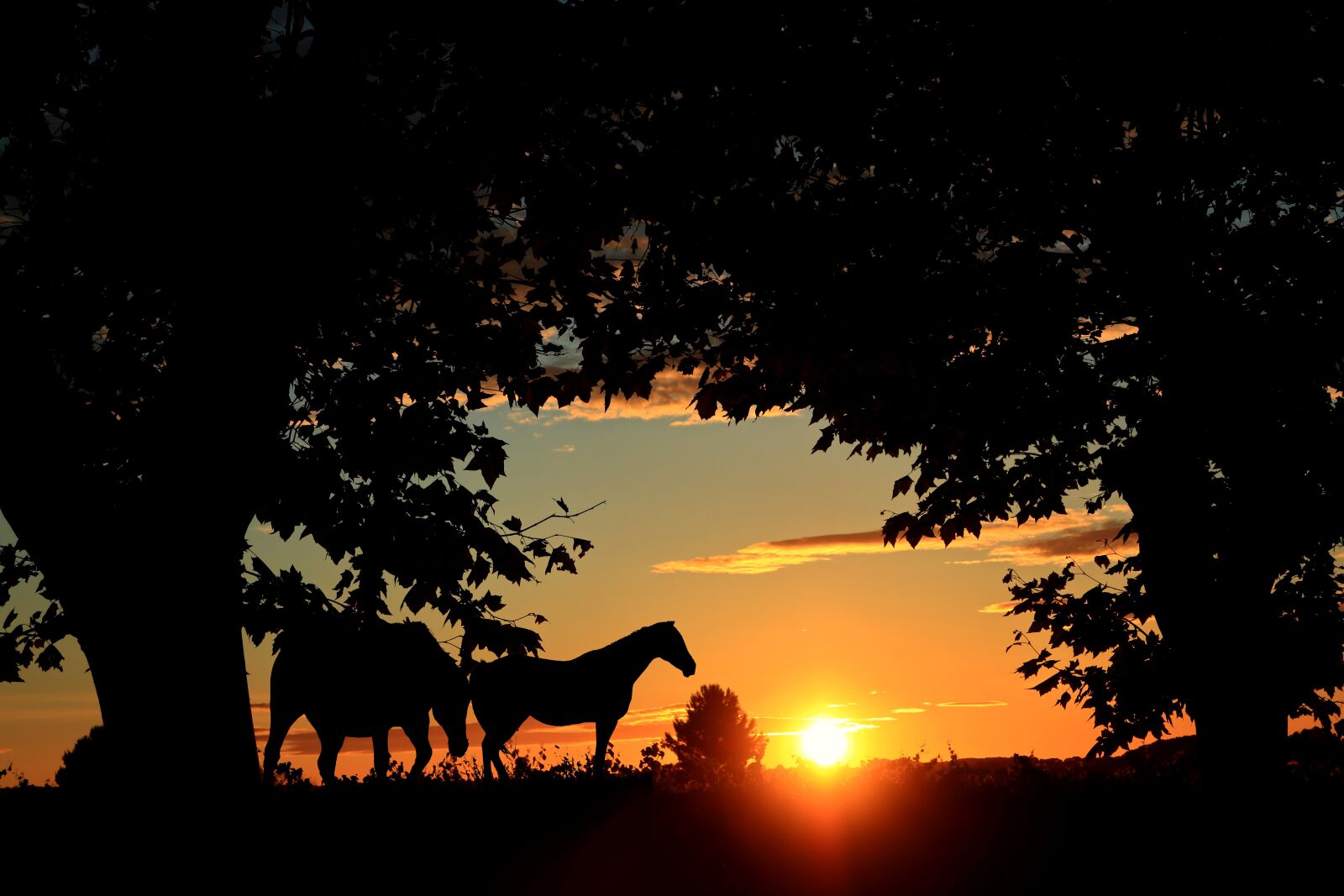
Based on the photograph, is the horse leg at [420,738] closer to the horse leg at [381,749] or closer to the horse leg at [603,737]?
the horse leg at [381,749]

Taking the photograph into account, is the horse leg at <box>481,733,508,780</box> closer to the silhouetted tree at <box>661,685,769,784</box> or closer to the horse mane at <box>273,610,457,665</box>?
the horse mane at <box>273,610,457,665</box>

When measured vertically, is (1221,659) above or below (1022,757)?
above

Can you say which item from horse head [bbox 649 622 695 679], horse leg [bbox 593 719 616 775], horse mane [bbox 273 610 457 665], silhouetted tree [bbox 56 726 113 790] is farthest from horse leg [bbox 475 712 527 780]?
silhouetted tree [bbox 56 726 113 790]

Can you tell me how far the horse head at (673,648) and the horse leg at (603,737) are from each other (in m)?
1.23

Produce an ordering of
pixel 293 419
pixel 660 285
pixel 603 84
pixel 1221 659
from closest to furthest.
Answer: pixel 603 84, pixel 660 285, pixel 293 419, pixel 1221 659

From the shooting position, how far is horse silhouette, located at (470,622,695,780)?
15.4 meters

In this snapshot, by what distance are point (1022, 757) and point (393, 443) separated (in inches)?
400

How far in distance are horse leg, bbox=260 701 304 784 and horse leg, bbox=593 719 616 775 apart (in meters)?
4.26

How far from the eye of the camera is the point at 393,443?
35.8ft

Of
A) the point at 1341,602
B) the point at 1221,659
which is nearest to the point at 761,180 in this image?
the point at 1221,659

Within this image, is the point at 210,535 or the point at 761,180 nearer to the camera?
the point at 210,535

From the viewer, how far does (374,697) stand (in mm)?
14953

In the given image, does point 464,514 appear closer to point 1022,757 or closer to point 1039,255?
point 1039,255

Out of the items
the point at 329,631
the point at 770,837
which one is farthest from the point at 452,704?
the point at 770,837
